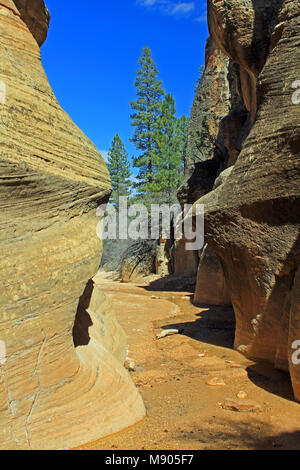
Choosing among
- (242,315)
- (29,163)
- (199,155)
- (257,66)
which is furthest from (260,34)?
(199,155)

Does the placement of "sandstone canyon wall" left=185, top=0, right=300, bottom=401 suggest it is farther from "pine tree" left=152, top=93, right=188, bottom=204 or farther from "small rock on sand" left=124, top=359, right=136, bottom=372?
"pine tree" left=152, top=93, right=188, bottom=204

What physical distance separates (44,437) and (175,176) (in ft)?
71.9

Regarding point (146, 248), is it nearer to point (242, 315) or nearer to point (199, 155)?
point (199, 155)

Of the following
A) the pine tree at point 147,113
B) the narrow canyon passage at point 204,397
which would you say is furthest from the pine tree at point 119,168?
the narrow canyon passage at point 204,397

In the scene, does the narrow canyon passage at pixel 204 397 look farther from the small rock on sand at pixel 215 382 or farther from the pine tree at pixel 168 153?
Answer: the pine tree at pixel 168 153

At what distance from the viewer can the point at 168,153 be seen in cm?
2389

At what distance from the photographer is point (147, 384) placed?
461cm

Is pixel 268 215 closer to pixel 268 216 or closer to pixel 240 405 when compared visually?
pixel 268 216

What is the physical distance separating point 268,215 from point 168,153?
64.1 ft

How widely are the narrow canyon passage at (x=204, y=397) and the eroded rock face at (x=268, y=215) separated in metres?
0.61

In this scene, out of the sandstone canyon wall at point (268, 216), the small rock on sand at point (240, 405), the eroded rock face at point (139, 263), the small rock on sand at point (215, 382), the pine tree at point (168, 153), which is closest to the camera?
the small rock on sand at point (240, 405)

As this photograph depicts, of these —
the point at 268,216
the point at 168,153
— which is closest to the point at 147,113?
the point at 168,153

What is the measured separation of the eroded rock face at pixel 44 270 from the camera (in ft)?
9.67

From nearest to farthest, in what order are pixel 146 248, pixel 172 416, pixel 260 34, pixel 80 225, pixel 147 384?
pixel 172 416
pixel 80 225
pixel 147 384
pixel 260 34
pixel 146 248
